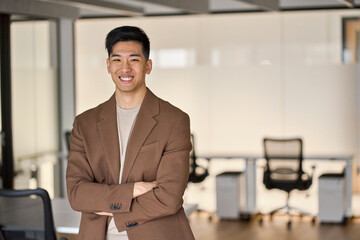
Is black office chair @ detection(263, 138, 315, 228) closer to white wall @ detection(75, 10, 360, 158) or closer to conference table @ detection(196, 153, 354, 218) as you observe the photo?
conference table @ detection(196, 153, 354, 218)

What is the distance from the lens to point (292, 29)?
32.0 feet

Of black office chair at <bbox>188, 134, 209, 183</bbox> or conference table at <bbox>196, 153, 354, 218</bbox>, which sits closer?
conference table at <bbox>196, 153, 354, 218</bbox>

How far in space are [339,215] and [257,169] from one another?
1887 millimetres

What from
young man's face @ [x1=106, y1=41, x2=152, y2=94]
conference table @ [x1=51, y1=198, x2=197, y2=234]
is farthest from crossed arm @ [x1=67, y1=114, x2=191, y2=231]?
conference table @ [x1=51, y1=198, x2=197, y2=234]

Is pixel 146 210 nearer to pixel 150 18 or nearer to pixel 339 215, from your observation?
pixel 339 215

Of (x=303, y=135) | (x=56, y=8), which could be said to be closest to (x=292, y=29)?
(x=303, y=135)

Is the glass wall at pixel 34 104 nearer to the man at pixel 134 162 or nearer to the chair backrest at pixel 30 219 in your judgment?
the chair backrest at pixel 30 219

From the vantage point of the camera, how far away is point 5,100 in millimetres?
8570

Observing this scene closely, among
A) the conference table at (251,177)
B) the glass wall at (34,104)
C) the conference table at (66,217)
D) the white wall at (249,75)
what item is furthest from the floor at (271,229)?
the conference table at (66,217)

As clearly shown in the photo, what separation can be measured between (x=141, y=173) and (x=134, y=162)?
0.16ft

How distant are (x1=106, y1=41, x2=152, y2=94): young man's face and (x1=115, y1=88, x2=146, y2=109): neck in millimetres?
44

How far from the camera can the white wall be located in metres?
9.68

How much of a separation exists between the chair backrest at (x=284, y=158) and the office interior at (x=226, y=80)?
1007mm

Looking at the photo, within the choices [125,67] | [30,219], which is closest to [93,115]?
[125,67]
